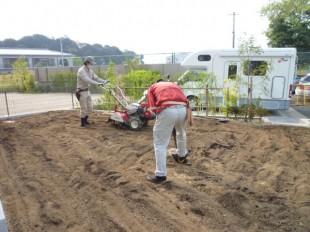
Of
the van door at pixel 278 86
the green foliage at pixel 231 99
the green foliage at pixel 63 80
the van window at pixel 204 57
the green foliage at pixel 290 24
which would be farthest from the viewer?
A: the green foliage at pixel 290 24

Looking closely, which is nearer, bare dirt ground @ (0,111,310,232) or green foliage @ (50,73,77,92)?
bare dirt ground @ (0,111,310,232)

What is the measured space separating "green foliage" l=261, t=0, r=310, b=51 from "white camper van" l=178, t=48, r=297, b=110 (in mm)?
20101

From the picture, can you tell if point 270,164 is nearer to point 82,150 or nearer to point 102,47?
point 82,150

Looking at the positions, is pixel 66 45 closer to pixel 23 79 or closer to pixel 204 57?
pixel 23 79

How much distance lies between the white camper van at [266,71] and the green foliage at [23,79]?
14.6 meters

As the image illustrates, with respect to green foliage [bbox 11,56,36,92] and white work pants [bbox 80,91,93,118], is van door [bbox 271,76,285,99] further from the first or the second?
green foliage [bbox 11,56,36,92]

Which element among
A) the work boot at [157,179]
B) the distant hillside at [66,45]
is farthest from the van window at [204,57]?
the distant hillside at [66,45]

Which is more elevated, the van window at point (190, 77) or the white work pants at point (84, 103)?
the van window at point (190, 77)

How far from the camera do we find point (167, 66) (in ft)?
65.7

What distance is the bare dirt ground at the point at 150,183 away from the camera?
10.7ft

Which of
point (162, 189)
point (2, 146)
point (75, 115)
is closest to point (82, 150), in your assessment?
point (2, 146)

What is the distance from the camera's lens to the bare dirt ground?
327 cm

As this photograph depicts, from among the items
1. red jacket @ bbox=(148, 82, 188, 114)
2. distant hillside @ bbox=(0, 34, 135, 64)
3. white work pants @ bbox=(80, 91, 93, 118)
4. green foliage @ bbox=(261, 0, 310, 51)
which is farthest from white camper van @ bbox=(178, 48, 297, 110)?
distant hillside @ bbox=(0, 34, 135, 64)

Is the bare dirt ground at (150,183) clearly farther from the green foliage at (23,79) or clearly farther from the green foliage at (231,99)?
the green foliage at (23,79)
